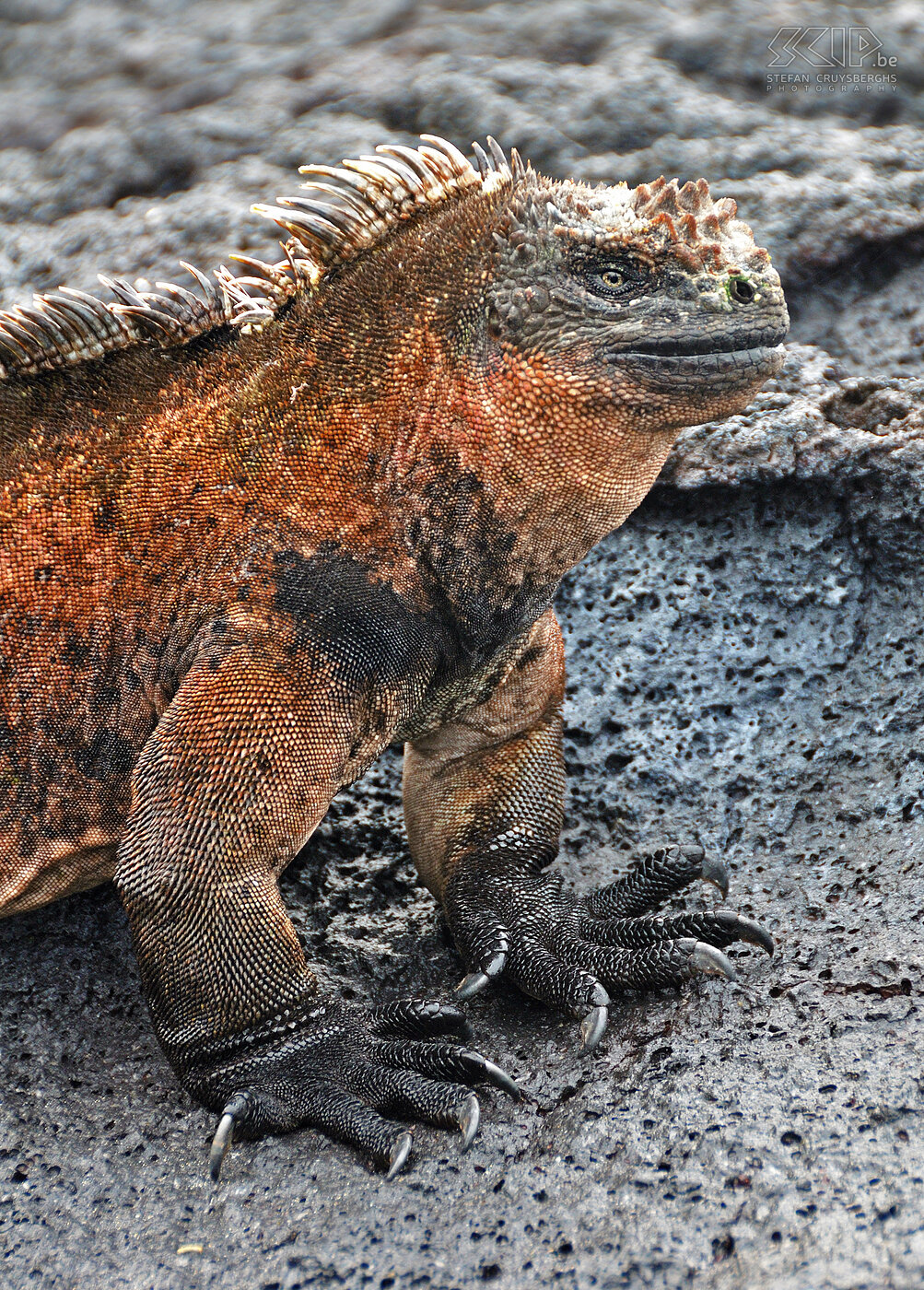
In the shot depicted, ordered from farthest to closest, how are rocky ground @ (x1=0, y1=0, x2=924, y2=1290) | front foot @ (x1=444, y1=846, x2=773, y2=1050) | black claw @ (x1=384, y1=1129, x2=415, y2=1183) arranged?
front foot @ (x1=444, y1=846, x2=773, y2=1050), black claw @ (x1=384, y1=1129, x2=415, y2=1183), rocky ground @ (x1=0, y1=0, x2=924, y2=1290)

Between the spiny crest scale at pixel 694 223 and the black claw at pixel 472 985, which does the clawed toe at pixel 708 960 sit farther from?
the spiny crest scale at pixel 694 223

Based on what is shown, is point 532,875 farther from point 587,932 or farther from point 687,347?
point 687,347

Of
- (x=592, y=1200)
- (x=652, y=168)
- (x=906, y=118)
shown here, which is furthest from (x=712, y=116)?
(x=592, y=1200)

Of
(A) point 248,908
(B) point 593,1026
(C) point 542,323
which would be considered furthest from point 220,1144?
(C) point 542,323

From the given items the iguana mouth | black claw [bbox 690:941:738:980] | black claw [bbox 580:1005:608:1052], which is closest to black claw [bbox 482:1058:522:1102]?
black claw [bbox 580:1005:608:1052]

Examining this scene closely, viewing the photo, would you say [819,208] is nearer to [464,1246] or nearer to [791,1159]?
[791,1159]

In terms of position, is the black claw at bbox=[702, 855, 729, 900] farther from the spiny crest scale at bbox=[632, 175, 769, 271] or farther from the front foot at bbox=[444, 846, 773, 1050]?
the spiny crest scale at bbox=[632, 175, 769, 271]

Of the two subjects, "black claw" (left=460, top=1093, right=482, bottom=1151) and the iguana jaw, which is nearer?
"black claw" (left=460, top=1093, right=482, bottom=1151)

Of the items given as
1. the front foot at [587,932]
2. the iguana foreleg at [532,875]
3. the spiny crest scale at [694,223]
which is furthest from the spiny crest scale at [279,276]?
the front foot at [587,932]

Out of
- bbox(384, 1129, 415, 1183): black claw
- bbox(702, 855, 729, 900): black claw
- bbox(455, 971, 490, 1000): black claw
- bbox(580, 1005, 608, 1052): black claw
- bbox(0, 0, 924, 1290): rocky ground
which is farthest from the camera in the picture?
bbox(702, 855, 729, 900): black claw
